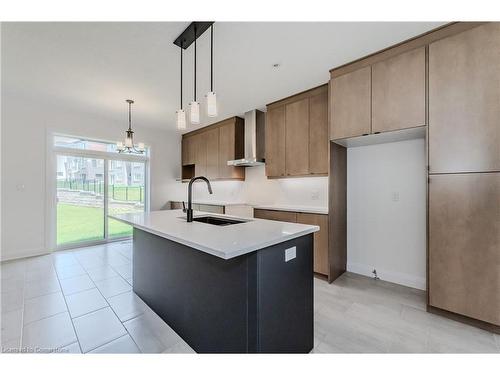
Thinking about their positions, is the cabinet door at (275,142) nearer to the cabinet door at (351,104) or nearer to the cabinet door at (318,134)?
the cabinet door at (318,134)

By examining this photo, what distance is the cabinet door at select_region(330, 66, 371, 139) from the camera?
2.45 m

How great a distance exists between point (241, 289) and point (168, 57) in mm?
2458

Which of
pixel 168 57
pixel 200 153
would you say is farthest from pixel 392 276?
pixel 200 153

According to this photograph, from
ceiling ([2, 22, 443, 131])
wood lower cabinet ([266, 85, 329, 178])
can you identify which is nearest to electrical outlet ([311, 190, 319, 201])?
wood lower cabinet ([266, 85, 329, 178])

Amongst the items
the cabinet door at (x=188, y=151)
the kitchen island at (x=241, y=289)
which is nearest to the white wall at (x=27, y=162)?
the cabinet door at (x=188, y=151)

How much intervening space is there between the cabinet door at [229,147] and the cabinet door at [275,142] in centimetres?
89

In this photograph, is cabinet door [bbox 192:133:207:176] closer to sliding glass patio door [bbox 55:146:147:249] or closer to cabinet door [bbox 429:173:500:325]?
sliding glass patio door [bbox 55:146:147:249]

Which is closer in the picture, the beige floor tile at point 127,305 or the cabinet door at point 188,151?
the beige floor tile at point 127,305

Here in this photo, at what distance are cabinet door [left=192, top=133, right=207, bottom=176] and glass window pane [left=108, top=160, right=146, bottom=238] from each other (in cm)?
131

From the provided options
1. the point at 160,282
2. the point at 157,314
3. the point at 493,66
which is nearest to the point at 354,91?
the point at 493,66

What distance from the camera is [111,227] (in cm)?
492

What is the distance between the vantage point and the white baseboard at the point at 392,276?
2.63 m

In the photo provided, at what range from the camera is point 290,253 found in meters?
1.46
